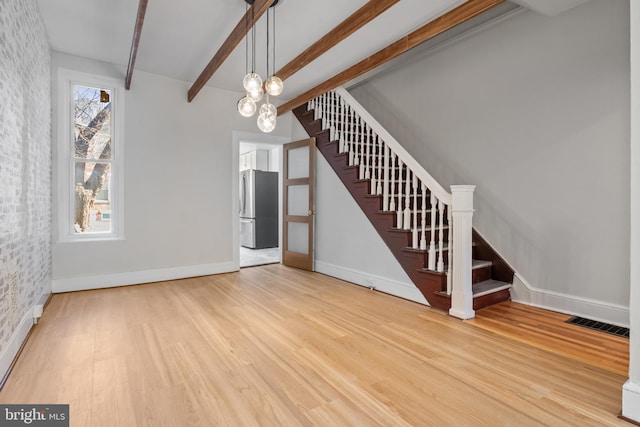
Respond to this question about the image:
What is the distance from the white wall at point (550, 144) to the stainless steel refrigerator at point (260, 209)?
4.69m

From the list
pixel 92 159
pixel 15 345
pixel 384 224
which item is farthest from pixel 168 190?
pixel 384 224

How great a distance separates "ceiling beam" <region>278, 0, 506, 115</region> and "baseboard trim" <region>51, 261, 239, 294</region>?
2.94m

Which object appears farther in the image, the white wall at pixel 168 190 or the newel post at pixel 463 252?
the white wall at pixel 168 190

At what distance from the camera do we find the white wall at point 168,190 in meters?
4.25

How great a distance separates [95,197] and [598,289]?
5.87 meters

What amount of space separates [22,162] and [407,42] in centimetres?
370

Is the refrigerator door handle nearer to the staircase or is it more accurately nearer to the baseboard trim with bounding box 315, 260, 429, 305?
the staircase

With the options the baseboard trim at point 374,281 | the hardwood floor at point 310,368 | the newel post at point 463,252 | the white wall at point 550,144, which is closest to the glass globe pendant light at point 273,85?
the newel post at point 463,252

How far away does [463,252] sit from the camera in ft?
10.3

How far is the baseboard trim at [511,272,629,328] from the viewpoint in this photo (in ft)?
9.70

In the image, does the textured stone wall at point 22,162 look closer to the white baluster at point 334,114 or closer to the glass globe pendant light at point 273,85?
the glass globe pendant light at point 273,85
